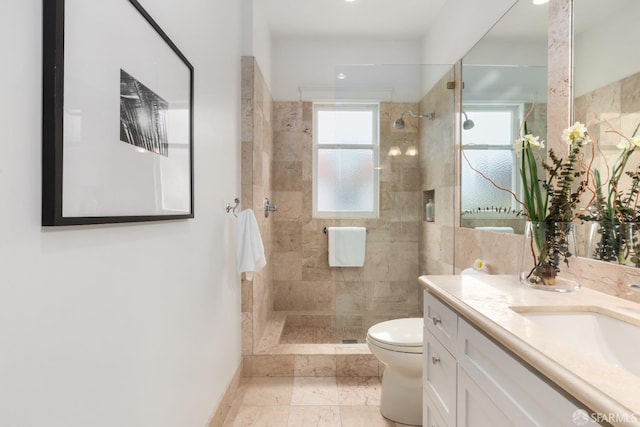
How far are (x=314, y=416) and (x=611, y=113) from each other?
1.97 m

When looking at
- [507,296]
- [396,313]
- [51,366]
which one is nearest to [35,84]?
[51,366]

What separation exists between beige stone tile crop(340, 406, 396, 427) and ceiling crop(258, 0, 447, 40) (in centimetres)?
289

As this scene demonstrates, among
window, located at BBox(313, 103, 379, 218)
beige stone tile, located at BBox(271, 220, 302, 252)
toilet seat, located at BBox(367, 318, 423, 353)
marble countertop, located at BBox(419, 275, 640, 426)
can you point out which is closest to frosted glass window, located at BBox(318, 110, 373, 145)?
window, located at BBox(313, 103, 379, 218)

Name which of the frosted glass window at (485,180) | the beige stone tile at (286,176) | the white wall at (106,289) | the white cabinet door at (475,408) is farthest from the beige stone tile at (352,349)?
the beige stone tile at (286,176)

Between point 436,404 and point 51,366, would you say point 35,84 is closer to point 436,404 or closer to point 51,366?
point 51,366

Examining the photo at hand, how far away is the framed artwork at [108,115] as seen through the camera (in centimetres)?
66

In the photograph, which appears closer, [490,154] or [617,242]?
[617,242]

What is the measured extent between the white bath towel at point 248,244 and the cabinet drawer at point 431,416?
1.16 meters

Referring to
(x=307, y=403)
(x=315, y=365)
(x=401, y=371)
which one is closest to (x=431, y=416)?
(x=401, y=371)

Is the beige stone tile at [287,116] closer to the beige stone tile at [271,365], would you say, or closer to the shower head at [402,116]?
the shower head at [402,116]

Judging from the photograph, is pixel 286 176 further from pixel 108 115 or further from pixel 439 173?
pixel 108 115

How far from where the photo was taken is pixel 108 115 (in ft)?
2.72

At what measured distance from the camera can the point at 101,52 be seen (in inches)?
31.3

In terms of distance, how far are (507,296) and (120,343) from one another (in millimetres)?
1145
